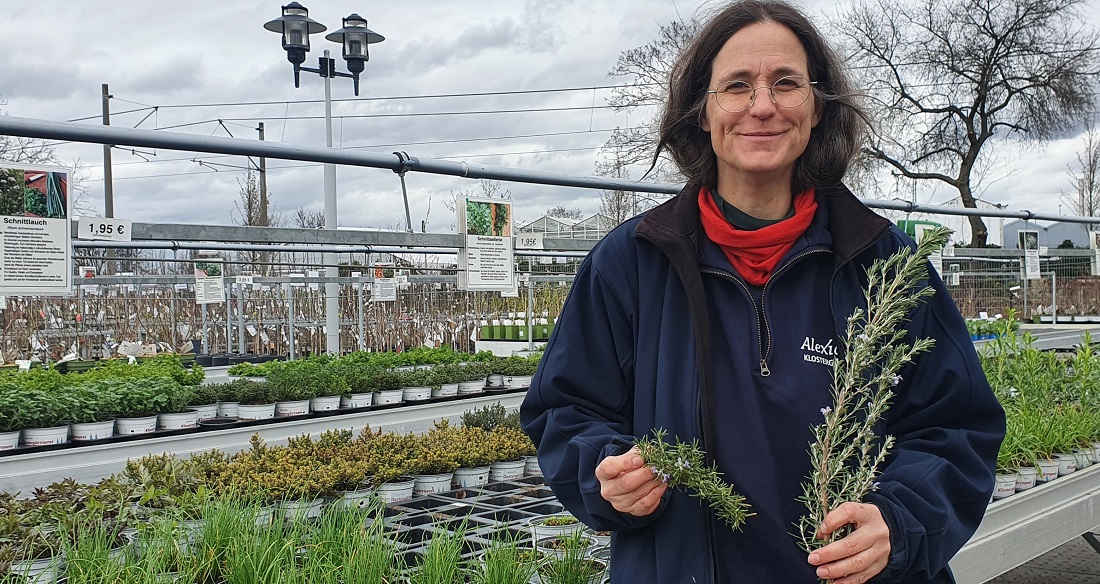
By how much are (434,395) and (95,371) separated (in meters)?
2.23

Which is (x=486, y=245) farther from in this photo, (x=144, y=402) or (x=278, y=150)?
(x=278, y=150)

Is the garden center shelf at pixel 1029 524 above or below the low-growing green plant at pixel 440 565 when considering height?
below

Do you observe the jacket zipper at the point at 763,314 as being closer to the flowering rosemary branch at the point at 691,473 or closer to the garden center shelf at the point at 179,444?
the flowering rosemary branch at the point at 691,473

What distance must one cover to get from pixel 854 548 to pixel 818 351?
38 centimetres

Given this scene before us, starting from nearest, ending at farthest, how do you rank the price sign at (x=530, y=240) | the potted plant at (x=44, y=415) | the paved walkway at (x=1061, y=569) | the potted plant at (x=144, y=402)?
the potted plant at (x=44, y=415) < the potted plant at (x=144, y=402) < the paved walkway at (x=1061, y=569) < the price sign at (x=530, y=240)

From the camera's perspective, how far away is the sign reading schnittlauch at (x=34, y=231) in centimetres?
317

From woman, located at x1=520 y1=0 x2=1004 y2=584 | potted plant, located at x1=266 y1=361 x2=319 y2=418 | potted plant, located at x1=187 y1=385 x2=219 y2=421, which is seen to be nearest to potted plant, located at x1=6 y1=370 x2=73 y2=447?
potted plant, located at x1=187 y1=385 x2=219 y2=421

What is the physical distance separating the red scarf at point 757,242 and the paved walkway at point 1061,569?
5157mm

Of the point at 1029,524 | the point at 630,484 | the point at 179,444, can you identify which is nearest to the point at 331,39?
the point at 179,444

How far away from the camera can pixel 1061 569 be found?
6.26 metres

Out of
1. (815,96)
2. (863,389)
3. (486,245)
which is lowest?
(863,389)

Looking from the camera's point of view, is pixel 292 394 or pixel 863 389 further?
pixel 292 394

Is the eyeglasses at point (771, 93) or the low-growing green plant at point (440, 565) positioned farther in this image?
the low-growing green plant at point (440, 565)

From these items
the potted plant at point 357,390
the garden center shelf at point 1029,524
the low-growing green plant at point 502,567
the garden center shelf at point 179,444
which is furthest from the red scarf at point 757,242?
the potted plant at point 357,390
